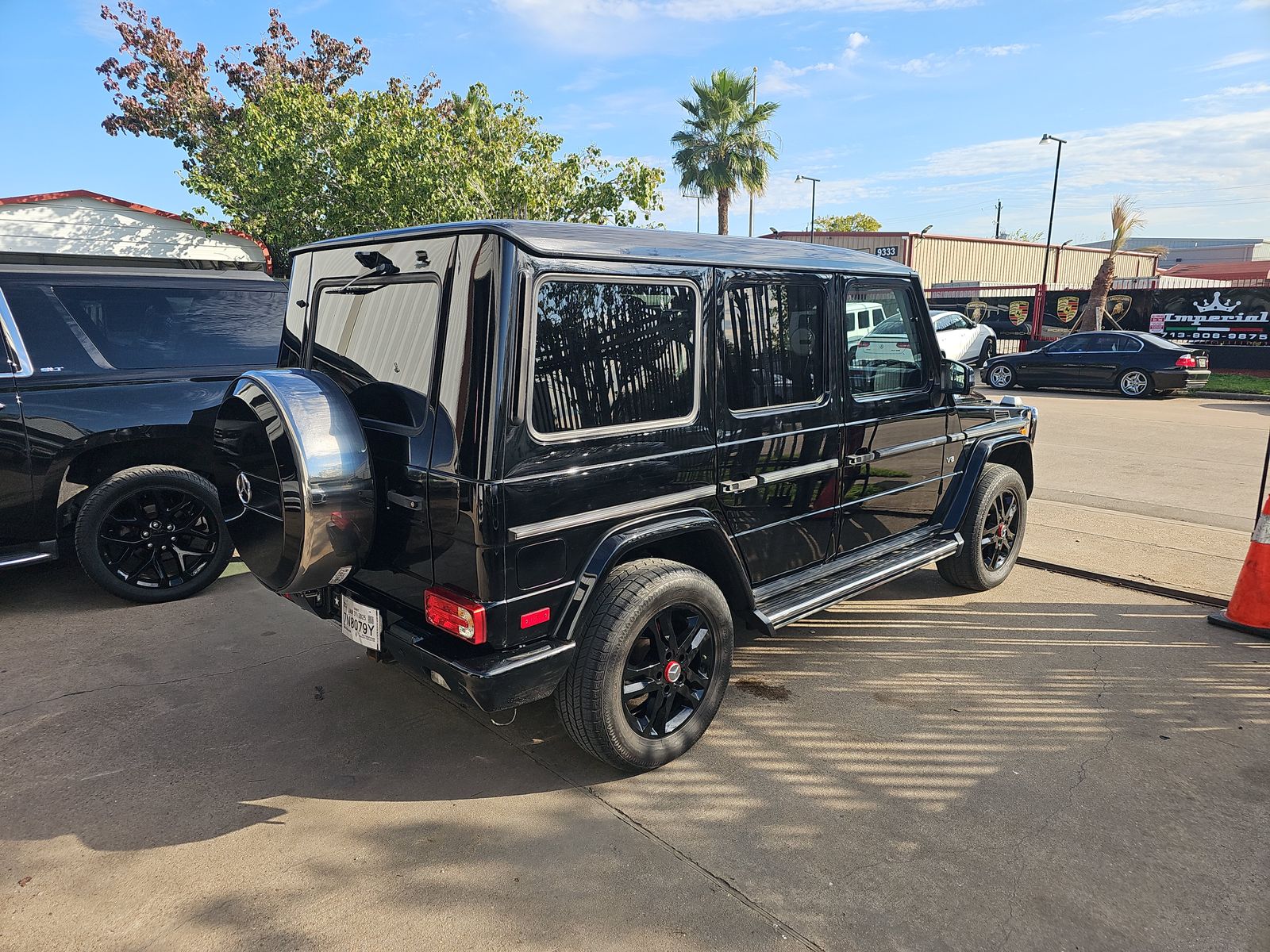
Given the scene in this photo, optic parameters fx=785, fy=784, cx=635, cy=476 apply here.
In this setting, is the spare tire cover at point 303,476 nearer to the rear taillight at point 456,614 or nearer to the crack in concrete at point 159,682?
the rear taillight at point 456,614

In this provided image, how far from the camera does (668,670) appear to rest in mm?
3084

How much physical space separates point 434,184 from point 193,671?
36.5 ft

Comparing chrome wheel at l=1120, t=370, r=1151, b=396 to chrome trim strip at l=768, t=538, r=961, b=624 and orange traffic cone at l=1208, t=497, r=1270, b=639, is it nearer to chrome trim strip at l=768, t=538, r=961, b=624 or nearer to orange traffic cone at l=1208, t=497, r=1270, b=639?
orange traffic cone at l=1208, t=497, r=1270, b=639

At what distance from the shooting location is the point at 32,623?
450cm

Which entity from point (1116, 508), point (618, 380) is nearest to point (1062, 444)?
point (1116, 508)

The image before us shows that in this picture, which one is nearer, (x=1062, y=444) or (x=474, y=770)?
(x=474, y=770)

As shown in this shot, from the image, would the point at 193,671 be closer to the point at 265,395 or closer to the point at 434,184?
the point at 265,395

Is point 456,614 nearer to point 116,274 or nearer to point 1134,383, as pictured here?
point 116,274

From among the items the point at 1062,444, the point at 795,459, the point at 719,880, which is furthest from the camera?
the point at 1062,444

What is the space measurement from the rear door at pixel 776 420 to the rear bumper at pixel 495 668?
1008 mm

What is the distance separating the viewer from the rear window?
14.5 ft

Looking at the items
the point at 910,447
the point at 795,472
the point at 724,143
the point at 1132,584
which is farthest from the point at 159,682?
the point at 724,143

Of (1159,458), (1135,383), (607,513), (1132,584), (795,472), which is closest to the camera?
(607,513)

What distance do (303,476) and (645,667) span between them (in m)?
1.43
